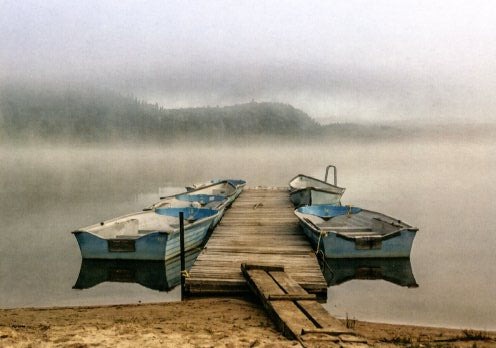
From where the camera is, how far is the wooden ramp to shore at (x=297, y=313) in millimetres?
5305

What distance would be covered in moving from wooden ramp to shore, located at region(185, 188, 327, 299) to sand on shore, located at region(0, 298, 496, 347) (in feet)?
2.25

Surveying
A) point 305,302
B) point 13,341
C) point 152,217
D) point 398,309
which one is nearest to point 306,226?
point 398,309

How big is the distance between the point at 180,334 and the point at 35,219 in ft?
65.0

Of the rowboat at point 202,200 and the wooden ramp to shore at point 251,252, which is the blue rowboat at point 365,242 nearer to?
the wooden ramp to shore at point 251,252

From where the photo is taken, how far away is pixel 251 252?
11625 mm

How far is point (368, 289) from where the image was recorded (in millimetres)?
11141

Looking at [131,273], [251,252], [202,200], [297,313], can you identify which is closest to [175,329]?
[297,313]

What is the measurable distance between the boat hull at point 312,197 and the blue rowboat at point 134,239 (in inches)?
262

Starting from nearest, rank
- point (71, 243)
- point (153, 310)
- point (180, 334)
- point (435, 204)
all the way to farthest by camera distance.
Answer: point (180, 334) → point (153, 310) → point (71, 243) → point (435, 204)

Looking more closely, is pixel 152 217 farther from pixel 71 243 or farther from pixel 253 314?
pixel 253 314

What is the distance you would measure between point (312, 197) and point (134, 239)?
402 inches

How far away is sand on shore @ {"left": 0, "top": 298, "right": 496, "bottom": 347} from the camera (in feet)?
18.5

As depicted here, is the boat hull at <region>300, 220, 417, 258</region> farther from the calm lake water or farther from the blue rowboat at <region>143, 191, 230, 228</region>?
the blue rowboat at <region>143, 191, 230, 228</region>

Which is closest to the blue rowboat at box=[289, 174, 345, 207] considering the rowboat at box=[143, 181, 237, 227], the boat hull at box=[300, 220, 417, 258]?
the rowboat at box=[143, 181, 237, 227]
